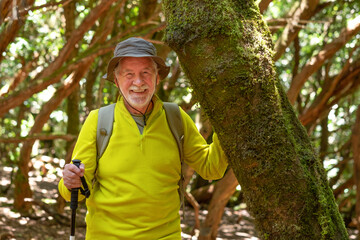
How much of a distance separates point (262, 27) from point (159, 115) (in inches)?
32.8

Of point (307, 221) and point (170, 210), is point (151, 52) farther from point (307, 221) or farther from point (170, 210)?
point (307, 221)

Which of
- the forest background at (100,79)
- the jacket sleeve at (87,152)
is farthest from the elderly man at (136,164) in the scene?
the forest background at (100,79)

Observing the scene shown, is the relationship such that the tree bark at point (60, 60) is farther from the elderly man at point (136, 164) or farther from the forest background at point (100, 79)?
the elderly man at point (136, 164)

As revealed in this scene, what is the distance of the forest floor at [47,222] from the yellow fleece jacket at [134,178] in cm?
390

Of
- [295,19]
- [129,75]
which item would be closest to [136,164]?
[129,75]

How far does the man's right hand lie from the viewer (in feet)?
7.48

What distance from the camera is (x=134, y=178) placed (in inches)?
94.5

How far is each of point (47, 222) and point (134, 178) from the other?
204 inches

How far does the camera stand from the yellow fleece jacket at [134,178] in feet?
7.86

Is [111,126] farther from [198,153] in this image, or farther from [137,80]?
[198,153]

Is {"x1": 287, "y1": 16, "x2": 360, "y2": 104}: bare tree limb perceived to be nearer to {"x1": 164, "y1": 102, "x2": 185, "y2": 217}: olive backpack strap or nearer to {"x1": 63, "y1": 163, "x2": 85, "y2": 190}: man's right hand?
{"x1": 164, "y1": 102, "x2": 185, "y2": 217}: olive backpack strap

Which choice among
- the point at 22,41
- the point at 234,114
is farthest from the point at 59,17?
the point at 234,114

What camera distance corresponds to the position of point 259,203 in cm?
186

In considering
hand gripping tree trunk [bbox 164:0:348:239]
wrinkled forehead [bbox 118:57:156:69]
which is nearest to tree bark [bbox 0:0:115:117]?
wrinkled forehead [bbox 118:57:156:69]
